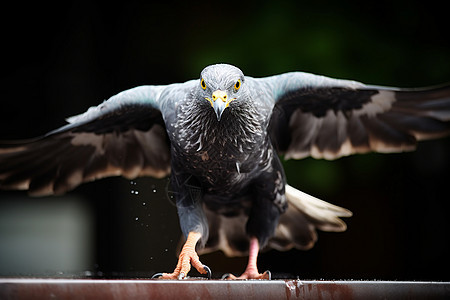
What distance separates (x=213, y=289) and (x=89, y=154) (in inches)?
77.0

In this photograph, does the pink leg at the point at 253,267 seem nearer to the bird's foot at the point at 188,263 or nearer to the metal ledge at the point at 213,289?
the bird's foot at the point at 188,263

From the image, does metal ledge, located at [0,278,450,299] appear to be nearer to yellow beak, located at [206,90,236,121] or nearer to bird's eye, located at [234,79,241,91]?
yellow beak, located at [206,90,236,121]

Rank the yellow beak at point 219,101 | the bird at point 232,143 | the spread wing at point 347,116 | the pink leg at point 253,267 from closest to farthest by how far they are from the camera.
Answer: the yellow beak at point 219,101, the bird at point 232,143, the pink leg at point 253,267, the spread wing at point 347,116

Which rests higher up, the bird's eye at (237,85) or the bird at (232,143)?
the bird's eye at (237,85)

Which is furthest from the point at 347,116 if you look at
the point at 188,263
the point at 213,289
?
the point at 213,289

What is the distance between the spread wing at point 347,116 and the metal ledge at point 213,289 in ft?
4.51

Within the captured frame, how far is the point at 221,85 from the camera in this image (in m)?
2.50

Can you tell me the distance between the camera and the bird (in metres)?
2.71

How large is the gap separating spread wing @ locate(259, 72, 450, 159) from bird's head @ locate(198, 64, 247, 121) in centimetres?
48

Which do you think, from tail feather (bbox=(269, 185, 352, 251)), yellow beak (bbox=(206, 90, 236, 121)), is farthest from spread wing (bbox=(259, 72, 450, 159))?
yellow beak (bbox=(206, 90, 236, 121))

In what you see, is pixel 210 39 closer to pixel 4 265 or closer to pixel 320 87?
pixel 320 87

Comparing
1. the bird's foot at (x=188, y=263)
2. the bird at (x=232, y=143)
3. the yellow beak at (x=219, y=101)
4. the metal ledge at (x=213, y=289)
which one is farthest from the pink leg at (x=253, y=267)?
the metal ledge at (x=213, y=289)

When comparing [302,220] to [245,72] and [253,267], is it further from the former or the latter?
[245,72]

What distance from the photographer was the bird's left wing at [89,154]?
129 inches
